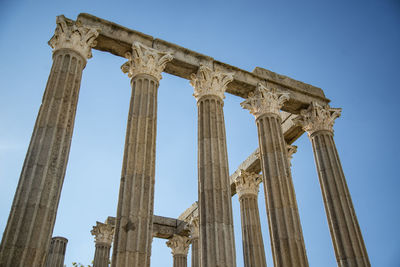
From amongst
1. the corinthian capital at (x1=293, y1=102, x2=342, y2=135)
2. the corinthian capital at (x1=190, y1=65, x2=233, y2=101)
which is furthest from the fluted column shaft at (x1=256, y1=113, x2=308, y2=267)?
the corinthian capital at (x1=293, y1=102, x2=342, y2=135)

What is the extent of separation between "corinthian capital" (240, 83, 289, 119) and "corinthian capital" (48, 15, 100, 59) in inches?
441

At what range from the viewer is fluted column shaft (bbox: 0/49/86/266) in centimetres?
1330

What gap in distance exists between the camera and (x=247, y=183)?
3231 cm

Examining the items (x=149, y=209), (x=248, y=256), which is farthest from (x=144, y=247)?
(x=248, y=256)

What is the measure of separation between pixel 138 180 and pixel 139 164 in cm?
87

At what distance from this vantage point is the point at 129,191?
653 inches

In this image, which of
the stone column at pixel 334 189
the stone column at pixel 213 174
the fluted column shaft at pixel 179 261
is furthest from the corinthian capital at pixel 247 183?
the fluted column shaft at pixel 179 261

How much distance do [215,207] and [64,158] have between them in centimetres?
755

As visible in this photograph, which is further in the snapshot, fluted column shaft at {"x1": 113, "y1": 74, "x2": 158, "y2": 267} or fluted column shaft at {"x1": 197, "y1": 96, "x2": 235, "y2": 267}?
fluted column shaft at {"x1": 197, "y1": 96, "x2": 235, "y2": 267}

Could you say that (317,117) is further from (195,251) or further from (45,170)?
(45,170)

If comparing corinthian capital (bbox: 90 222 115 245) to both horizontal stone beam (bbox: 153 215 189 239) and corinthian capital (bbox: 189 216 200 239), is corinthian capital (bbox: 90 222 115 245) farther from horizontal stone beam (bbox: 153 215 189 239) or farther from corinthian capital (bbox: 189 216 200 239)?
→ corinthian capital (bbox: 189 216 200 239)

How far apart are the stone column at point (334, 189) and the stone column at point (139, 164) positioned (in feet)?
39.5

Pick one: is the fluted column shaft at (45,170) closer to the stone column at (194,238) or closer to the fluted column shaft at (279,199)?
the fluted column shaft at (279,199)

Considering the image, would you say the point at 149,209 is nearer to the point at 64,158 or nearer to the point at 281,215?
the point at 64,158
